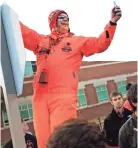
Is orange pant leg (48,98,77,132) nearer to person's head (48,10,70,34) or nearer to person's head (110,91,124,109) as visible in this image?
person's head (110,91,124,109)

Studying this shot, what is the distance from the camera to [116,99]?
941 mm

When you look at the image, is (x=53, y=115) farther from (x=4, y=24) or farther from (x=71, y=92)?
(x=4, y=24)

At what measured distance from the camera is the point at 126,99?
0.94m

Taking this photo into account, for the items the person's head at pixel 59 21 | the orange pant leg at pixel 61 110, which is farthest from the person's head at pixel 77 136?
the person's head at pixel 59 21

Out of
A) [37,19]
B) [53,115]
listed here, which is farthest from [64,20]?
[53,115]

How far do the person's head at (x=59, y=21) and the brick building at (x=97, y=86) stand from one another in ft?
Result: 0.49

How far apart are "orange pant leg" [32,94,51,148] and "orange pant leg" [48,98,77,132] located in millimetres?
20

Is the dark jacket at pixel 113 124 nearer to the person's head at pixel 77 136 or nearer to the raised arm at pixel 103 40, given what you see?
the raised arm at pixel 103 40

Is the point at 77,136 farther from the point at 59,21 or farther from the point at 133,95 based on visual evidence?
the point at 59,21

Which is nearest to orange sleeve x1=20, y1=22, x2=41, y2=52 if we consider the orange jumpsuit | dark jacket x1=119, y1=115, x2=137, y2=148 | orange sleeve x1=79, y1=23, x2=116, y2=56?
the orange jumpsuit

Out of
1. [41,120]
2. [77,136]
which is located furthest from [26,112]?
[77,136]

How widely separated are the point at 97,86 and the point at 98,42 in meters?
0.14

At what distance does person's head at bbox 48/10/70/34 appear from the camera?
1020mm

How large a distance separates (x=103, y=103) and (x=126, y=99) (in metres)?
0.08
